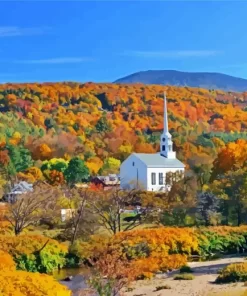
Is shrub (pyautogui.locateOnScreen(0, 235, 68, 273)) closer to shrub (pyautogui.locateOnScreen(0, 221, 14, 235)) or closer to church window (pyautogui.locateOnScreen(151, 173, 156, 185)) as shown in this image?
shrub (pyautogui.locateOnScreen(0, 221, 14, 235))

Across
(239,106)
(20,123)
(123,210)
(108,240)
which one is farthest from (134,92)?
(108,240)

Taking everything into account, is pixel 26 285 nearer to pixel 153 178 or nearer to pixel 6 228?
pixel 6 228

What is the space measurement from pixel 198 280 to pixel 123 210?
72.7ft

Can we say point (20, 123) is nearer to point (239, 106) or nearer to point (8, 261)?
point (239, 106)

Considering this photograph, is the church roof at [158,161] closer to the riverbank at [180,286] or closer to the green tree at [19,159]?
the green tree at [19,159]

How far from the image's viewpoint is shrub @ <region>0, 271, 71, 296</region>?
736 inches

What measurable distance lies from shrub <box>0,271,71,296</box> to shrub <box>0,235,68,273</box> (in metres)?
12.3

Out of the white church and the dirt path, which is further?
the white church

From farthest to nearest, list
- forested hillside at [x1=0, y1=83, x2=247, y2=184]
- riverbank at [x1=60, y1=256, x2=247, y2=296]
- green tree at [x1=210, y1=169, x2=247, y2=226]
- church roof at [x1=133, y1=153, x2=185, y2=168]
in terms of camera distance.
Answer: forested hillside at [x1=0, y1=83, x2=247, y2=184] → church roof at [x1=133, y1=153, x2=185, y2=168] → green tree at [x1=210, y1=169, x2=247, y2=226] → riverbank at [x1=60, y1=256, x2=247, y2=296]

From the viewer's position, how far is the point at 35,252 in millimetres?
33312

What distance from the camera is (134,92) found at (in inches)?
6383

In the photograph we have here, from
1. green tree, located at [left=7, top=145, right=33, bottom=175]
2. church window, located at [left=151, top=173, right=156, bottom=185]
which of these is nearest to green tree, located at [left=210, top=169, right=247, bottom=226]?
church window, located at [left=151, top=173, right=156, bottom=185]

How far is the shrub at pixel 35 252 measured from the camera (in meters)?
32.6

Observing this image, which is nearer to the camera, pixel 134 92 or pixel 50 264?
pixel 50 264
